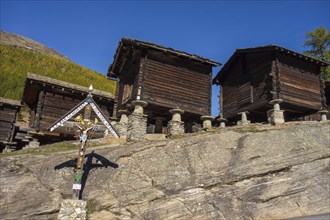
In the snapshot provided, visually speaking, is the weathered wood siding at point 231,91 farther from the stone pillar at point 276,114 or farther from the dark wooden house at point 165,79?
the stone pillar at point 276,114

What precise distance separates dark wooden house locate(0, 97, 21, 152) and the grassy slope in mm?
15417

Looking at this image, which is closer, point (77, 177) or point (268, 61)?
point (77, 177)

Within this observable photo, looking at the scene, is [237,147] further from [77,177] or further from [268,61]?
[268,61]

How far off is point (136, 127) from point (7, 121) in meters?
12.3

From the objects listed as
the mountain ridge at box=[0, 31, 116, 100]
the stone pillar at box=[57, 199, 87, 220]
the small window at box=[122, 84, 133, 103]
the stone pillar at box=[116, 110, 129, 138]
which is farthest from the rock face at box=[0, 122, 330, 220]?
the mountain ridge at box=[0, 31, 116, 100]

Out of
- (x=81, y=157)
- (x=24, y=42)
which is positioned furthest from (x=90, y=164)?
(x=24, y=42)

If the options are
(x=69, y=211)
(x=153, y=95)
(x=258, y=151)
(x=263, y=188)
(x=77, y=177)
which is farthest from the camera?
(x=153, y=95)

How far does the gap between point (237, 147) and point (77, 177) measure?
605 centimetres

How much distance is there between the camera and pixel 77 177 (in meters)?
9.48

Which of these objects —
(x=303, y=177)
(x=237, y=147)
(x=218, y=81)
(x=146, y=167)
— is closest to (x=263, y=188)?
(x=303, y=177)

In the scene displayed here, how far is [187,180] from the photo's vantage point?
10.5 meters

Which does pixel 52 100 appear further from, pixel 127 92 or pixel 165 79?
pixel 165 79

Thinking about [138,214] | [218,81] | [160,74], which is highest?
[218,81]

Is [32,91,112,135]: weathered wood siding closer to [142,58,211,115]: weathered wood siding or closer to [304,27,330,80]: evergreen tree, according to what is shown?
[142,58,211,115]: weathered wood siding
